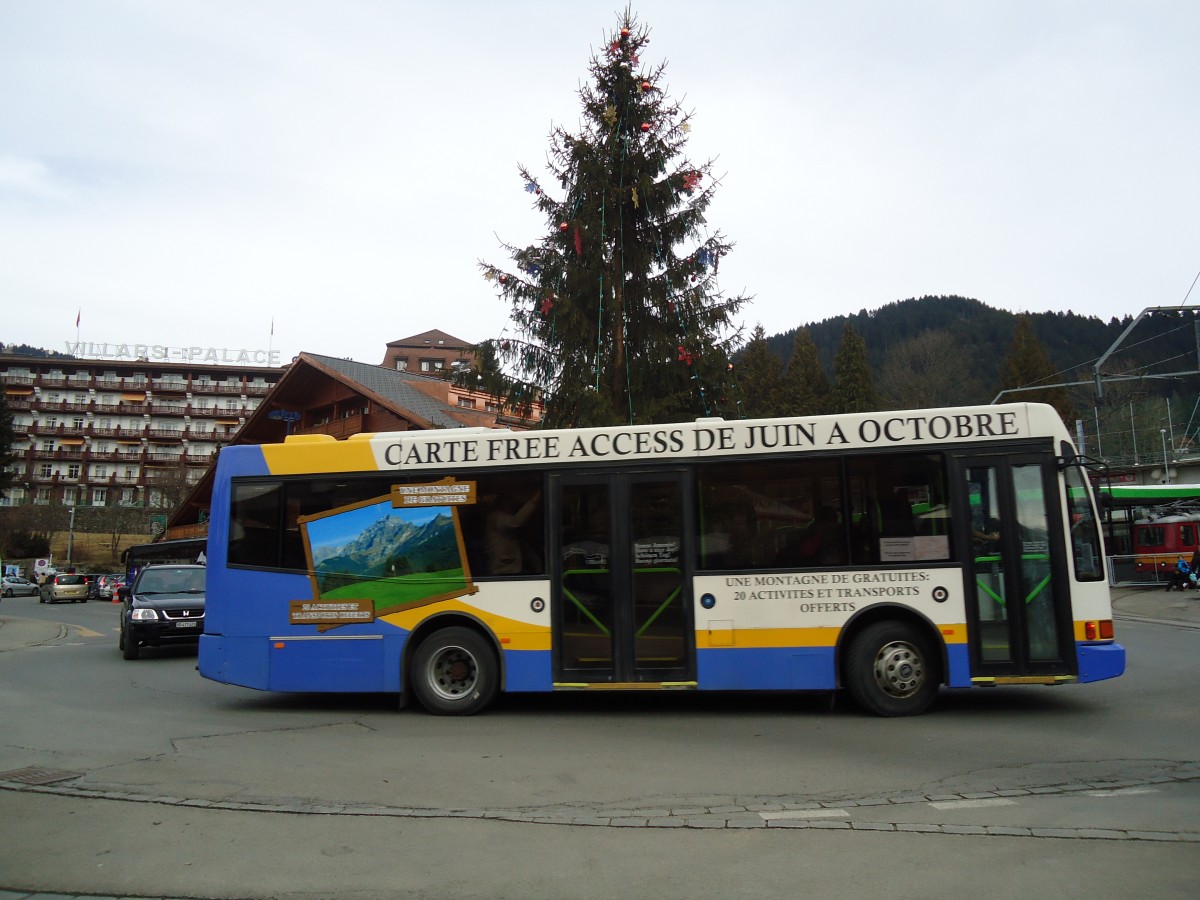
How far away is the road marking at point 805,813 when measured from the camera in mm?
5867

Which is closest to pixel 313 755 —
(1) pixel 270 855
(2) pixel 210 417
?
(1) pixel 270 855

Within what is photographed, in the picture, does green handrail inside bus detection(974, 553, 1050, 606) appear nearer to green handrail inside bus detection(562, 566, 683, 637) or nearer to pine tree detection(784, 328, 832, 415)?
green handrail inside bus detection(562, 566, 683, 637)

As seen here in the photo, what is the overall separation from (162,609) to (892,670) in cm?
1330

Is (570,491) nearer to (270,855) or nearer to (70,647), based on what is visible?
(270,855)

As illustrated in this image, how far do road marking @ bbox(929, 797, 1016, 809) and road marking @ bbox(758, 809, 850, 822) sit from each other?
2.19 ft

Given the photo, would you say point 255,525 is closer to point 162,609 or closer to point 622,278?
point 162,609

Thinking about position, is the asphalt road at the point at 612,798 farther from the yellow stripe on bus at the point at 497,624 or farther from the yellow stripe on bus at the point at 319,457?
the yellow stripe on bus at the point at 319,457

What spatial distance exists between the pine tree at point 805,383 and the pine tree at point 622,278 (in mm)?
45232

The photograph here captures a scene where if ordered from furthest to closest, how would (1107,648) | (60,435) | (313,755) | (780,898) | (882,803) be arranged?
(60,435)
(1107,648)
(313,755)
(882,803)
(780,898)

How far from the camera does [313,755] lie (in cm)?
807

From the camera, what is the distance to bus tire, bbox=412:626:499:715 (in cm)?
995

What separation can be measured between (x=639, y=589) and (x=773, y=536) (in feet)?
4.97

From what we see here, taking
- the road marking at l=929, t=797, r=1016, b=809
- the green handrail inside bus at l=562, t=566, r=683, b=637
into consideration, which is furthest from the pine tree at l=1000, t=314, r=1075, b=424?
the road marking at l=929, t=797, r=1016, b=809

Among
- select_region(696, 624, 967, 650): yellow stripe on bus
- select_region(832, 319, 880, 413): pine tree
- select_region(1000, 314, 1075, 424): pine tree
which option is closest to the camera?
select_region(696, 624, 967, 650): yellow stripe on bus
